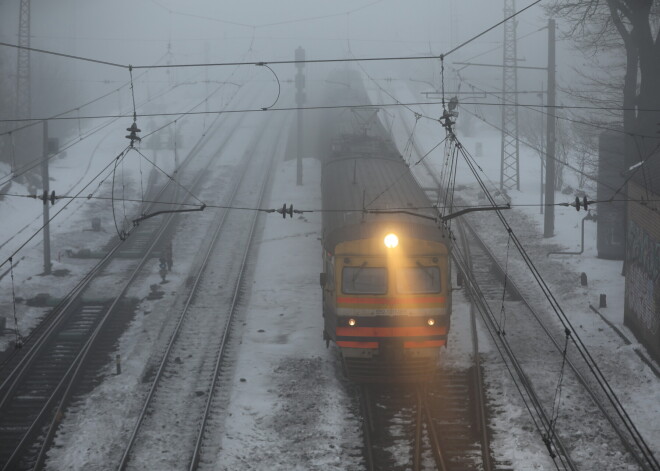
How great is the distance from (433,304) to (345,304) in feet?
5.05

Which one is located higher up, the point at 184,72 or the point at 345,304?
the point at 184,72

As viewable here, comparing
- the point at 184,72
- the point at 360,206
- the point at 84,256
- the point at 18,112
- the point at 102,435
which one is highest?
the point at 184,72

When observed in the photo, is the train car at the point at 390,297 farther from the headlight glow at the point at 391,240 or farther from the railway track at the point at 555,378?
the railway track at the point at 555,378

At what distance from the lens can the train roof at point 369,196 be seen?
14.3 meters

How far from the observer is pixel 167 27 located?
108m

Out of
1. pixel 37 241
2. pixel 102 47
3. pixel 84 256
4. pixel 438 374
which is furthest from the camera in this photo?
pixel 102 47

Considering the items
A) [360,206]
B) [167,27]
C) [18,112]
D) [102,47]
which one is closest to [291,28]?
[167,27]

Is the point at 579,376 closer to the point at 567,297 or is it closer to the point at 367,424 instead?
the point at 367,424

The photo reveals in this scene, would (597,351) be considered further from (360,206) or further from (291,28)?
(291,28)

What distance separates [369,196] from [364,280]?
2699 millimetres

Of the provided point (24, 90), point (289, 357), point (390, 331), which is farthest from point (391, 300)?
point (24, 90)

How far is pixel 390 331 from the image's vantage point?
14055 millimetres

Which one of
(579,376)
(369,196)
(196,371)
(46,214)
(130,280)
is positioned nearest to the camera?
(579,376)

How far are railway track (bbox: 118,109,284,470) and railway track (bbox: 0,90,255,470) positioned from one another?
1.43 m
